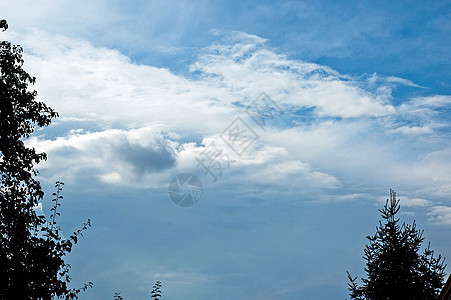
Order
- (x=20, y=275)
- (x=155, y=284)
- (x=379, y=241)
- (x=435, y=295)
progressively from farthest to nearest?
(x=379, y=241) < (x=435, y=295) < (x=155, y=284) < (x=20, y=275)

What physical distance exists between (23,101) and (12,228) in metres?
4.44

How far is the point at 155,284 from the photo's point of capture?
13914 millimetres

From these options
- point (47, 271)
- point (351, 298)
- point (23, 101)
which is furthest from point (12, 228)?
point (351, 298)

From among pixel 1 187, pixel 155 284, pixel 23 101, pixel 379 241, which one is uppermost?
pixel 23 101

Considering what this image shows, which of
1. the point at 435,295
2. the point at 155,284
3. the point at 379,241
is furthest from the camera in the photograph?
the point at 379,241

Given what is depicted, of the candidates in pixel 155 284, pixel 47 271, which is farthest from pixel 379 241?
pixel 47 271

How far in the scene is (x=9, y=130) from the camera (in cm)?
1403

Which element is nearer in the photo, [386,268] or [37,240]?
[37,240]

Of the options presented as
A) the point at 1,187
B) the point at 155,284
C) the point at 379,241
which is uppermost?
the point at 1,187

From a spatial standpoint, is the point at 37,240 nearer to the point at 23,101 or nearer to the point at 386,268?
the point at 23,101

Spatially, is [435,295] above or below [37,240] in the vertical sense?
below

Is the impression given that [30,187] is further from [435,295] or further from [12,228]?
[435,295]

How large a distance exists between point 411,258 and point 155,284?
987cm

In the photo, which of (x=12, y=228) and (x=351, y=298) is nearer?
(x=12, y=228)
